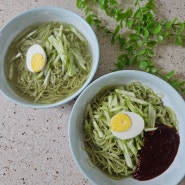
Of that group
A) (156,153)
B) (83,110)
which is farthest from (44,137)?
(156,153)

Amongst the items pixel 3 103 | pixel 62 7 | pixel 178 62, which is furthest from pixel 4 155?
pixel 178 62

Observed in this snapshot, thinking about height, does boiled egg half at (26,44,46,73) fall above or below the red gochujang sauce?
above

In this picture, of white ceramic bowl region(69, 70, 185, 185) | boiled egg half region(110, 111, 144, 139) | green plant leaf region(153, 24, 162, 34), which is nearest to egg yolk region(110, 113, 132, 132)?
boiled egg half region(110, 111, 144, 139)

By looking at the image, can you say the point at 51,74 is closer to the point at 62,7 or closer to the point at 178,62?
the point at 62,7

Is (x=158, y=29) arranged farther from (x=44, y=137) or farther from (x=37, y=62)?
(x=44, y=137)

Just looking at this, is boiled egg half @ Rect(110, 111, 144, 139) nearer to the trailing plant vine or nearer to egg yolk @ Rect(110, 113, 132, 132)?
egg yolk @ Rect(110, 113, 132, 132)

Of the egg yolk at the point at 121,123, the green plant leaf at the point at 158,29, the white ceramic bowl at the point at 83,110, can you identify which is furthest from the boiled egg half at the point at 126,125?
the green plant leaf at the point at 158,29

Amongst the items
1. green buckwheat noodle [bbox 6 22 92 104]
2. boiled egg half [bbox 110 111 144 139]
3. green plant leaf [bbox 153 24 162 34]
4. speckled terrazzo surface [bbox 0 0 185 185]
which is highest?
green plant leaf [bbox 153 24 162 34]
